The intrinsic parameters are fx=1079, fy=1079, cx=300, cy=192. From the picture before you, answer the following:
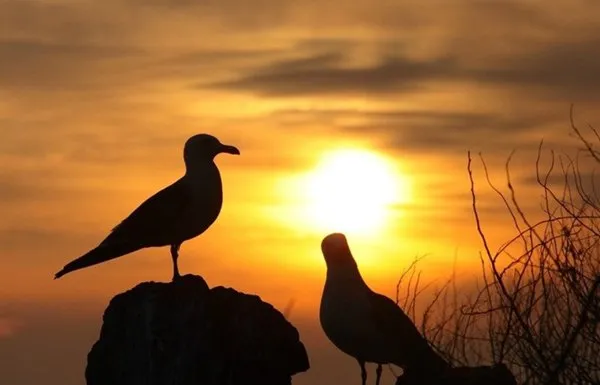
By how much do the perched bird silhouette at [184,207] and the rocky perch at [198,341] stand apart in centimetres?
51

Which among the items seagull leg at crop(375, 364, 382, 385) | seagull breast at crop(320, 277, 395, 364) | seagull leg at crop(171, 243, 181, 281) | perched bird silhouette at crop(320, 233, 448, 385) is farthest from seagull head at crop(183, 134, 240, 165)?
seagull leg at crop(375, 364, 382, 385)

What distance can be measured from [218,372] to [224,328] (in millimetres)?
534

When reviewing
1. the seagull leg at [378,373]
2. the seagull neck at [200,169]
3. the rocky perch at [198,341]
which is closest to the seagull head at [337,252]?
the rocky perch at [198,341]

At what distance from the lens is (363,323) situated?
1260 cm

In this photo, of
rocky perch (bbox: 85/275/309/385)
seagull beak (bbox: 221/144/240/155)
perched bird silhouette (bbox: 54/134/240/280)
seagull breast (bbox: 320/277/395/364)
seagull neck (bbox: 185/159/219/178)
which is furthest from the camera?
seagull beak (bbox: 221/144/240/155)

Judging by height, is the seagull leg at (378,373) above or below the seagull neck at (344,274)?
below

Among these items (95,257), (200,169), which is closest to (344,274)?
(200,169)

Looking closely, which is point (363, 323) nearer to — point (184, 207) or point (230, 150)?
point (184, 207)

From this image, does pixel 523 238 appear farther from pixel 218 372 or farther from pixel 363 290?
pixel 218 372

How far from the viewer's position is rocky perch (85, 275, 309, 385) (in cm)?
1202

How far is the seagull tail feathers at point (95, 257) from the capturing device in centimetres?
1413

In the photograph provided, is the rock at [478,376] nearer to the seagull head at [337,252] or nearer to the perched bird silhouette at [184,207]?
the seagull head at [337,252]

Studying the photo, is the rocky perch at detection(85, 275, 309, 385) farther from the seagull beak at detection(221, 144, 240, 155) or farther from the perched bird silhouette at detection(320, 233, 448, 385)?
the seagull beak at detection(221, 144, 240, 155)

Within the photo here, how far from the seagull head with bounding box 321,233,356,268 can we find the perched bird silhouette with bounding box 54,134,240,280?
141cm
